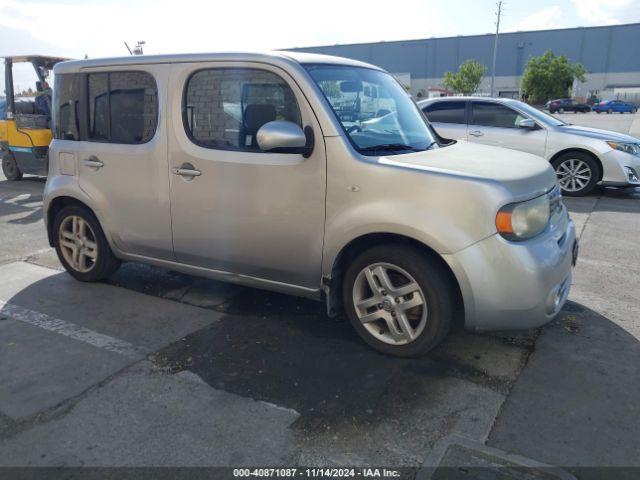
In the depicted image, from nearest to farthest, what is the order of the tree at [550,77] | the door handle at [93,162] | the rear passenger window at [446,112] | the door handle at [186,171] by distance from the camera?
the door handle at [186,171], the door handle at [93,162], the rear passenger window at [446,112], the tree at [550,77]

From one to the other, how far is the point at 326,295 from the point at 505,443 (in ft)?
4.74

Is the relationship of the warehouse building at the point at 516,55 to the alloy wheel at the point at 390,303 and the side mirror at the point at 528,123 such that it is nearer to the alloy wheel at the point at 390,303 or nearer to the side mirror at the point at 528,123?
the side mirror at the point at 528,123

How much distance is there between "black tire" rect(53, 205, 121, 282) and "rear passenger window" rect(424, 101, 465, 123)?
→ 6.56m

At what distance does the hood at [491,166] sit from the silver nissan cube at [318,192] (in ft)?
0.06

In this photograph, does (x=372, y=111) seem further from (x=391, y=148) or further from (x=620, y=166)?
(x=620, y=166)

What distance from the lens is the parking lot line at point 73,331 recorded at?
138 inches

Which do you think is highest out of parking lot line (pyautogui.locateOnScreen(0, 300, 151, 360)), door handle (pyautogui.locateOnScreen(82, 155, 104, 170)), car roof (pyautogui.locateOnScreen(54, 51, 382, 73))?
car roof (pyautogui.locateOnScreen(54, 51, 382, 73))

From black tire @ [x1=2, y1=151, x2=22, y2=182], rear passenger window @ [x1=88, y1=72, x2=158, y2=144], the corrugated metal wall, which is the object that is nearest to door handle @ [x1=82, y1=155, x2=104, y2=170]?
rear passenger window @ [x1=88, y1=72, x2=158, y2=144]

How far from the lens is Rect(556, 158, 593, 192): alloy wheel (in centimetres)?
871

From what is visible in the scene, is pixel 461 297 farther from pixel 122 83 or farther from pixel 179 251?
pixel 122 83

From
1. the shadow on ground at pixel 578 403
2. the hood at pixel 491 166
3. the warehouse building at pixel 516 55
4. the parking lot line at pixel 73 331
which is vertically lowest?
the parking lot line at pixel 73 331

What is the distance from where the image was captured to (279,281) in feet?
12.1

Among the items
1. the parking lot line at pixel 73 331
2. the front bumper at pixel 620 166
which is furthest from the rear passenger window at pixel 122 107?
the front bumper at pixel 620 166

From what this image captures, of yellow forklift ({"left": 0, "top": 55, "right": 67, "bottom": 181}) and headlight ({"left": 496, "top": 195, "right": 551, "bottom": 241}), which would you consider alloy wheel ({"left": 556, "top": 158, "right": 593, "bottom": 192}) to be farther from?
yellow forklift ({"left": 0, "top": 55, "right": 67, "bottom": 181})
